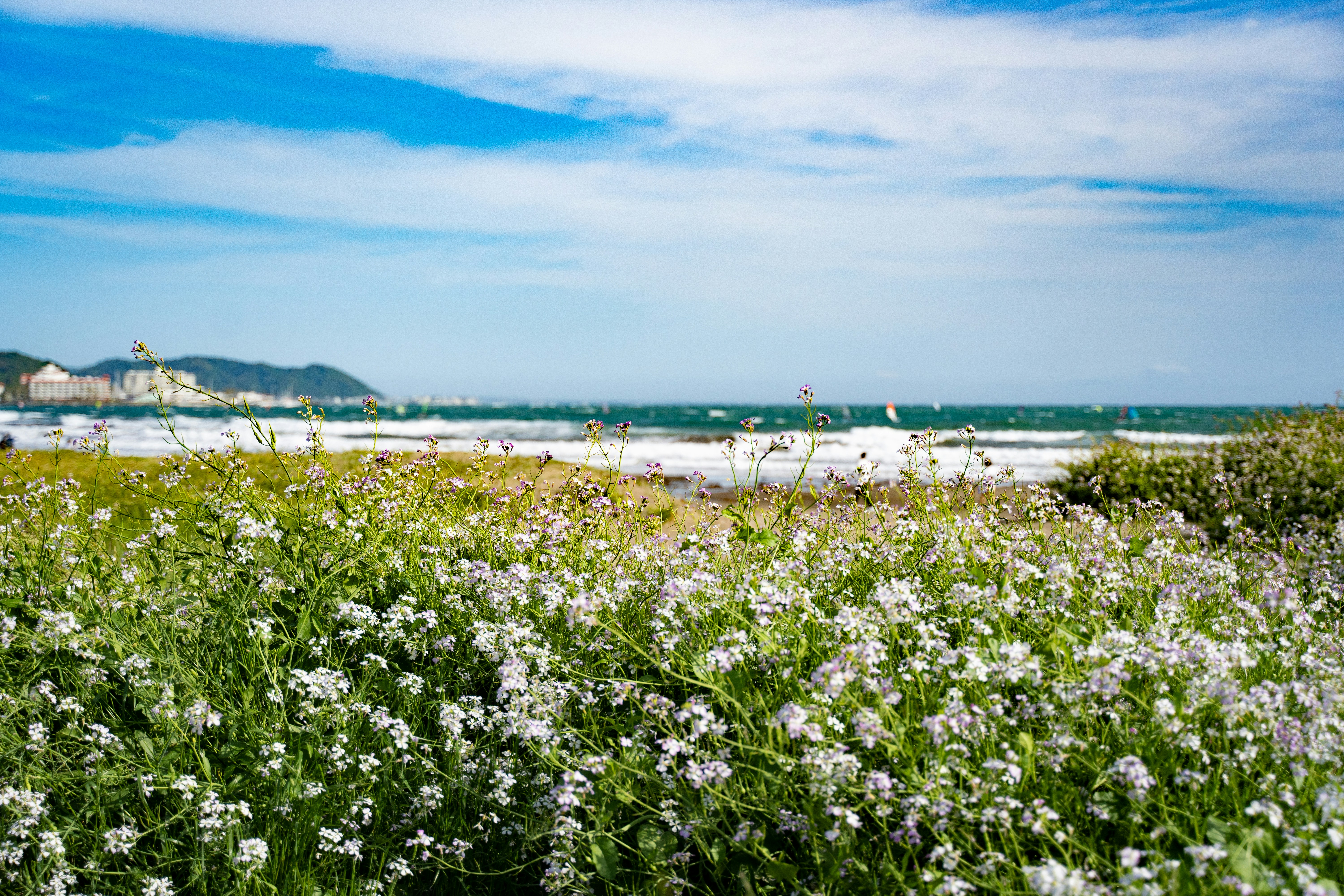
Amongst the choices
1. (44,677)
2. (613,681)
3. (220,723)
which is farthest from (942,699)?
(44,677)

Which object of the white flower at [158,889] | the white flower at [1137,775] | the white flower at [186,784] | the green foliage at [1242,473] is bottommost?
the white flower at [158,889]

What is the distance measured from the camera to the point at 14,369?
100500 mm

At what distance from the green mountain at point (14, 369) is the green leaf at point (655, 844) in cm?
11249

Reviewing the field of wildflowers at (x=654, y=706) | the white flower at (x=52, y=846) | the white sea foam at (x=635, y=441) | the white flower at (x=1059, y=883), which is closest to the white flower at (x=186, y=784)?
the field of wildflowers at (x=654, y=706)

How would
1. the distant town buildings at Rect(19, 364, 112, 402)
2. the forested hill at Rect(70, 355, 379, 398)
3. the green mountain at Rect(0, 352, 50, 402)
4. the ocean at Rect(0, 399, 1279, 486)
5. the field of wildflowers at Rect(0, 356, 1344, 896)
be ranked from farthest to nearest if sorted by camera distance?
the forested hill at Rect(70, 355, 379, 398) → the green mountain at Rect(0, 352, 50, 402) → the distant town buildings at Rect(19, 364, 112, 402) → the ocean at Rect(0, 399, 1279, 486) → the field of wildflowers at Rect(0, 356, 1344, 896)

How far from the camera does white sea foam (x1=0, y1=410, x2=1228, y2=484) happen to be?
76.7ft

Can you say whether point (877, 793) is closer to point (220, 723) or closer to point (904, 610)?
point (904, 610)

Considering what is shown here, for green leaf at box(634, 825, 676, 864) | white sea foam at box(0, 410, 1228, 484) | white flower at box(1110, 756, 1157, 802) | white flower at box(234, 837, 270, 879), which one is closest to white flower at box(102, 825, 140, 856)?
white flower at box(234, 837, 270, 879)

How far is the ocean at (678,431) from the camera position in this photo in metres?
22.9

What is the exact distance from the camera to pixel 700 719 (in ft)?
8.50

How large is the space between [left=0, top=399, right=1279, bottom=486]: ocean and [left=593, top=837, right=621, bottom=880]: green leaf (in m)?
2.59

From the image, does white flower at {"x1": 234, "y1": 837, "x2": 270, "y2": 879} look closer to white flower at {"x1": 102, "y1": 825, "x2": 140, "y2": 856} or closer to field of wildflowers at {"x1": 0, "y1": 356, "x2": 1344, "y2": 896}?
field of wildflowers at {"x1": 0, "y1": 356, "x2": 1344, "y2": 896}

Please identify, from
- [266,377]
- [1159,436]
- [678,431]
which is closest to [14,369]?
[266,377]

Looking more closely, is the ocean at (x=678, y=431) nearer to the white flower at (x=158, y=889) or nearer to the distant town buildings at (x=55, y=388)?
the white flower at (x=158, y=889)
